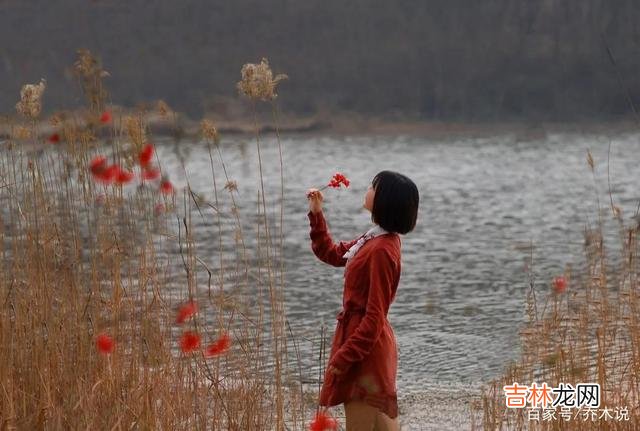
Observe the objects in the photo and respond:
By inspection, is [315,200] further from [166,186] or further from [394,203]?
[166,186]

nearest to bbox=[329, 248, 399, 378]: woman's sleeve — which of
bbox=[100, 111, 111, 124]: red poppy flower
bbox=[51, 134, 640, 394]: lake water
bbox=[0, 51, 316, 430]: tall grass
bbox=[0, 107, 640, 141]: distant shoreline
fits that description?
bbox=[0, 51, 316, 430]: tall grass

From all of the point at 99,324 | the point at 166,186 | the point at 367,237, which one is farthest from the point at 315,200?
the point at 99,324

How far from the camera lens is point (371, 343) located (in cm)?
301

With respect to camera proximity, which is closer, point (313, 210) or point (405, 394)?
point (313, 210)

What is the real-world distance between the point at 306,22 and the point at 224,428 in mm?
30331

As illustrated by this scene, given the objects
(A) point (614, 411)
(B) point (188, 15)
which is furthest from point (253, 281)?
(B) point (188, 15)

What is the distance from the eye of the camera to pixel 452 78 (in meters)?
33.4

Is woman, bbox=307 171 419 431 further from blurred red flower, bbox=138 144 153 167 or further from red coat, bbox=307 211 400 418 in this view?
blurred red flower, bbox=138 144 153 167

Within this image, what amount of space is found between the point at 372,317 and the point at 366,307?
38 mm

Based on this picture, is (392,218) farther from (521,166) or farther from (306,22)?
(306,22)

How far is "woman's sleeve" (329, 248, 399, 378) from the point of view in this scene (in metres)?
3.00

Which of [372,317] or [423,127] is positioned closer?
[372,317]

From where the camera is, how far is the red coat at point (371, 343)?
9.92 ft

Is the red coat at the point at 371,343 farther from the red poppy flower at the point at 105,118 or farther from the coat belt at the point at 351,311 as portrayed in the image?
the red poppy flower at the point at 105,118
